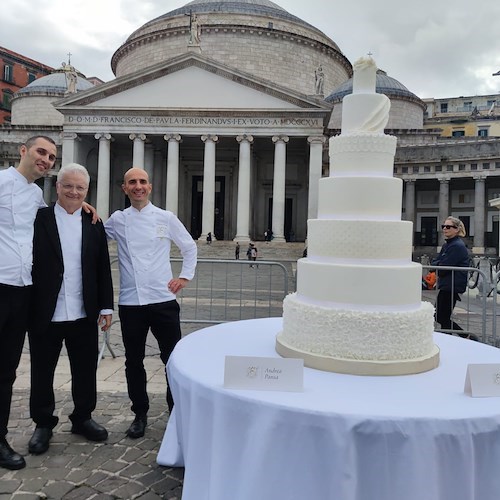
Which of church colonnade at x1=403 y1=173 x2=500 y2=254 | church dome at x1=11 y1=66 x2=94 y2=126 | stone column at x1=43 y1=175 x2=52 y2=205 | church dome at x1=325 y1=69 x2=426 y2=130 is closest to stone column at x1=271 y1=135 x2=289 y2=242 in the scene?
church colonnade at x1=403 y1=173 x2=500 y2=254

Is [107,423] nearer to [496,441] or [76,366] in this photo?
[76,366]

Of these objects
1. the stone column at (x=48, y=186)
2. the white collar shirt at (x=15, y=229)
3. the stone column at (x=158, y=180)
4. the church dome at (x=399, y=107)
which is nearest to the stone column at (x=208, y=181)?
the stone column at (x=158, y=180)

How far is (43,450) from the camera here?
11.4ft

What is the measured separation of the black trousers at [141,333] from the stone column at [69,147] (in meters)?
26.4

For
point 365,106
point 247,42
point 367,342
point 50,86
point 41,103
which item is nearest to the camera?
point 367,342

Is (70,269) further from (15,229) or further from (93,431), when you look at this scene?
(93,431)

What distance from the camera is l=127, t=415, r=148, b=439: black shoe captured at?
12.2 ft

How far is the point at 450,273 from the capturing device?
6527 mm

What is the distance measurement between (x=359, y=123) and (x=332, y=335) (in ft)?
4.11

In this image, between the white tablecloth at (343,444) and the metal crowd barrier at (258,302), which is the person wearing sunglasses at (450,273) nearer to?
the metal crowd barrier at (258,302)

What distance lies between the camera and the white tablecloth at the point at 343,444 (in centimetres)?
177

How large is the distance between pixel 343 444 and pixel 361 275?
0.94 metres

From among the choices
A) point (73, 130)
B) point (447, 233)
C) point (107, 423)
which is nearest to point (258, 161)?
point (73, 130)

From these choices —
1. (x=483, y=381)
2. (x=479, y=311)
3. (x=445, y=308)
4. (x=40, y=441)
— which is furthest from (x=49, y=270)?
(x=479, y=311)
